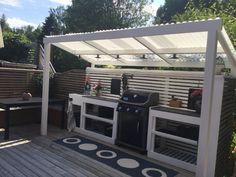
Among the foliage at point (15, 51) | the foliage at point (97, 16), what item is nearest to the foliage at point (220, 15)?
the foliage at point (15, 51)

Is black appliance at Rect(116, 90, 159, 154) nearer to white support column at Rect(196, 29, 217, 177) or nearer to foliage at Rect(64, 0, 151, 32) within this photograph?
white support column at Rect(196, 29, 217, 177)

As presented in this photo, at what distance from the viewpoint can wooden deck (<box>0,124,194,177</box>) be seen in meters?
3.71

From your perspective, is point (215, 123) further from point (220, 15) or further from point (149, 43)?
point (220, 15)

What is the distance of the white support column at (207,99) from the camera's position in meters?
3.28

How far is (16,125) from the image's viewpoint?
6359 millimetres

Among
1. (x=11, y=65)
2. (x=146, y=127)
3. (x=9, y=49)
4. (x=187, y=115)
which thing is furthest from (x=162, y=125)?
(x=9, y=49)

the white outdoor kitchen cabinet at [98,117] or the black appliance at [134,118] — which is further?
the white outdoor kitchen cabinet at [98,117]

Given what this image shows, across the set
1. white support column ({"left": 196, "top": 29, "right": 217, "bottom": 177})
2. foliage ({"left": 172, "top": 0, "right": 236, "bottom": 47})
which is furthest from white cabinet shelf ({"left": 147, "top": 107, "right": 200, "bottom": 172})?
foliage ({"left": 172, "top": 0, "right": 236, "bottom": 47})

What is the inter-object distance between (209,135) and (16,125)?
4.73 meters

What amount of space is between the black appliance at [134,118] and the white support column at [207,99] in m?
1.37

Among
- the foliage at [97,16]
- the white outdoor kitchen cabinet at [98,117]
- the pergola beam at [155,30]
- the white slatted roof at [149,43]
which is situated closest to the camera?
the pergola beam at [155,30]

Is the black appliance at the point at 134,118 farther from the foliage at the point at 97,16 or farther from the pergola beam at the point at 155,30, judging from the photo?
the foliage at the point at 97,16

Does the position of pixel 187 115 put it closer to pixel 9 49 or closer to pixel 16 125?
pixel 16 125

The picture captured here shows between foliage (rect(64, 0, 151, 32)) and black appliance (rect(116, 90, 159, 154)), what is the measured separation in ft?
60.9
